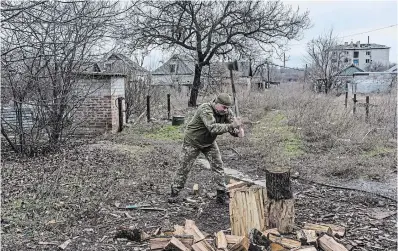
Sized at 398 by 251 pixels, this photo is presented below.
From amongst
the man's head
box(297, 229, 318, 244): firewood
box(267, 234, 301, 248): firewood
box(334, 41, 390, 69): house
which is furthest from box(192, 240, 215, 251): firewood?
box(334, 41, 390, 69): house

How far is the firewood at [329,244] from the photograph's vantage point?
3985mm

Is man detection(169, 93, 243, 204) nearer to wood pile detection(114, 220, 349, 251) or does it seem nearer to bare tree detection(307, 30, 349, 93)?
wood pile detection(114, 220, 349, 251)

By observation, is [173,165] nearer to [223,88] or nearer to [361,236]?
[361,236]

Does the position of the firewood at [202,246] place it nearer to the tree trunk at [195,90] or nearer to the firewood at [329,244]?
the firewood at [329,244]

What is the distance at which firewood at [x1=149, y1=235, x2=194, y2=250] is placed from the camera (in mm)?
3992

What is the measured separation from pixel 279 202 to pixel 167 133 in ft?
29.5

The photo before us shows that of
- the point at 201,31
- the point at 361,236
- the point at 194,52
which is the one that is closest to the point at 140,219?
the point at 361,236

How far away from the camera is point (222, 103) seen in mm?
5711

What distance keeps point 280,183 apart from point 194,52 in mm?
18954

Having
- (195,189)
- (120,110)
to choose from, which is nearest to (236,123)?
(195,189)

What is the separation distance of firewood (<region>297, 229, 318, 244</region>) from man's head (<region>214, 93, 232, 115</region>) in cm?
210

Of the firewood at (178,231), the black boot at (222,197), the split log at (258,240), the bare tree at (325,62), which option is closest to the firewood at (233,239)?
the split log at (258,240)

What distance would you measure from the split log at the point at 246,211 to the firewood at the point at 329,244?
78 centimetres

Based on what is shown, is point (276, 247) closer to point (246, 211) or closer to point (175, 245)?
point (246, 211)
